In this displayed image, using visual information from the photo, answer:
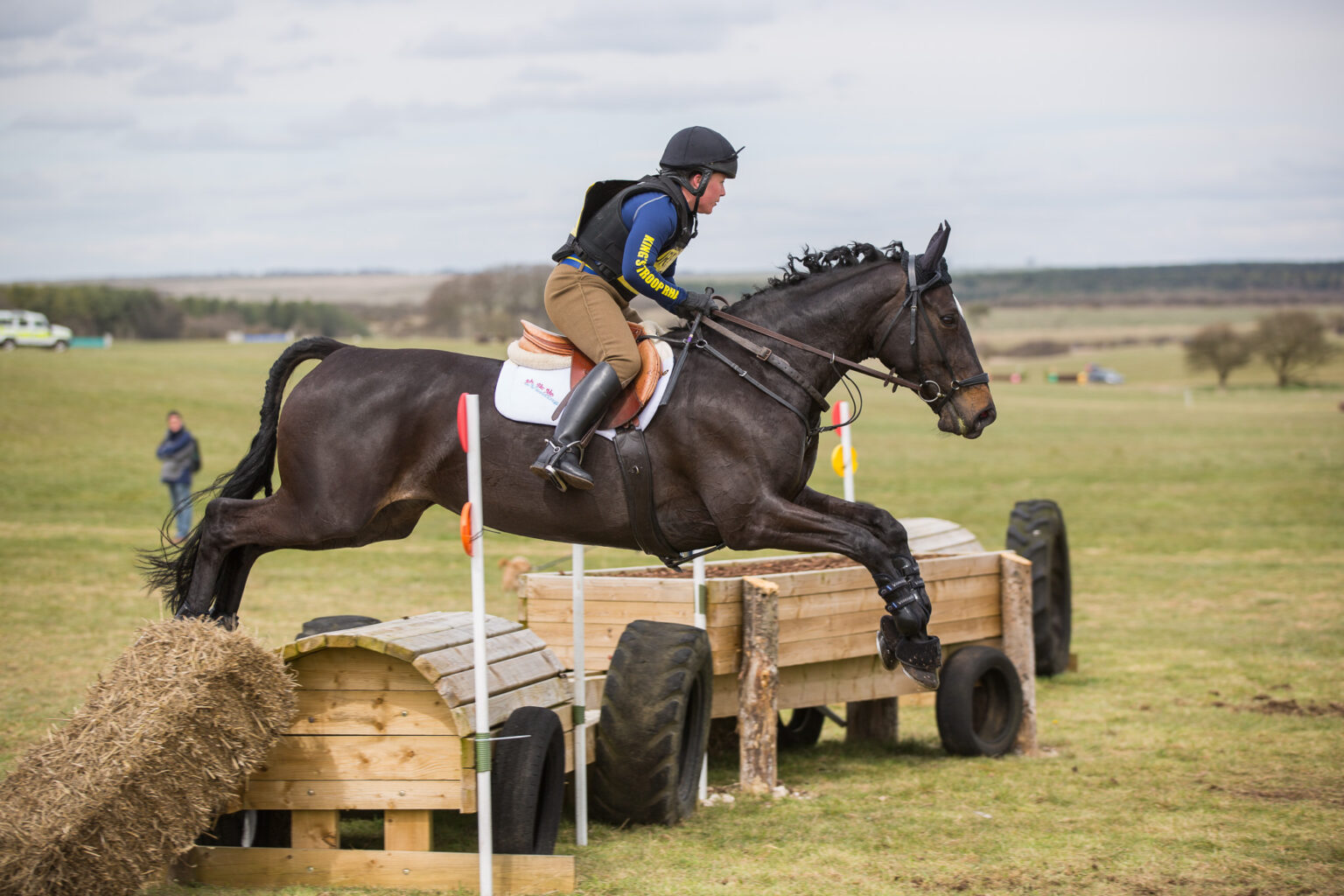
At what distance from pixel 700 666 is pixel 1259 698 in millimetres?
5330

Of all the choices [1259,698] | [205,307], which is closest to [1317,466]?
[1259,698]

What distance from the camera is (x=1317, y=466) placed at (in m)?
28.9

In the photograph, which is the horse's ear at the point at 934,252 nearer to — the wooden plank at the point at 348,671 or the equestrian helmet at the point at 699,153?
the equestrian helmet at the point at 699,153

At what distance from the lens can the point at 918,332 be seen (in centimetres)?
548

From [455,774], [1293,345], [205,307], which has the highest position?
[205,307]

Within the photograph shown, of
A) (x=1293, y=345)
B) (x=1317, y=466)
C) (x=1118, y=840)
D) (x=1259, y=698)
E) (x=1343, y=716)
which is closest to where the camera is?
(x=1118, y=840)

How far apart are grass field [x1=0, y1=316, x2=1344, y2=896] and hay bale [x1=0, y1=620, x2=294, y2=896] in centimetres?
68

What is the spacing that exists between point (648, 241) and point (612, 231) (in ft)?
1.10

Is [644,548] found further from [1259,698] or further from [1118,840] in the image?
[1259,698]

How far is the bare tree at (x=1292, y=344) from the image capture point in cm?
6312

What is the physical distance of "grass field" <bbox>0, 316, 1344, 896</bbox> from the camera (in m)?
5.43

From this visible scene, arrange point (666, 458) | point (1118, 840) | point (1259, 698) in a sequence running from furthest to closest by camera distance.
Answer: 1. point (1259, 698)
2. point (1118, 840)
3. point (666, 458)

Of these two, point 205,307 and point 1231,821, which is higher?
point 205,307

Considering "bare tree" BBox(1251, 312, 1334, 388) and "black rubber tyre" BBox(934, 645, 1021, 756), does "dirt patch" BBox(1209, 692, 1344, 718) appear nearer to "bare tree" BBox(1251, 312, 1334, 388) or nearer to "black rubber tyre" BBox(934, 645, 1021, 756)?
"black rubber tyre" BBox(934, 645, 1021, 756)
